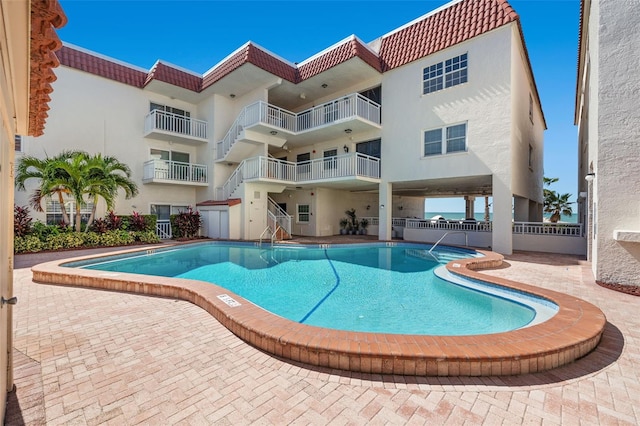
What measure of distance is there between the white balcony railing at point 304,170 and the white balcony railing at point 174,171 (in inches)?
65.6

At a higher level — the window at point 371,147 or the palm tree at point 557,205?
the window at point 371,147

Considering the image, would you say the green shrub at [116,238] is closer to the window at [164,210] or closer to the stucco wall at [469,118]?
the window at [164,210]

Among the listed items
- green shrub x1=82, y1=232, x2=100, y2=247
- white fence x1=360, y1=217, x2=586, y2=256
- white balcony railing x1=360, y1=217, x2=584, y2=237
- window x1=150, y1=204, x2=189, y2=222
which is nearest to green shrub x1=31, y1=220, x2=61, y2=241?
green shrub x1=82, y1=232, x2=100, y2=247

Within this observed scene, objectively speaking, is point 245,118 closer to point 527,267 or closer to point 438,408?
point 527,267

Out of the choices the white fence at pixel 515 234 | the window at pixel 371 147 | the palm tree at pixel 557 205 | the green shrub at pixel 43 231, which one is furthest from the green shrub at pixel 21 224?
the palm tree at pixel 557 205

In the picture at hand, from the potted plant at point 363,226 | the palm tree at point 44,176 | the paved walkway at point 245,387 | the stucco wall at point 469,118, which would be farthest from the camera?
the potted plant at point 363,226

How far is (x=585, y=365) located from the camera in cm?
332

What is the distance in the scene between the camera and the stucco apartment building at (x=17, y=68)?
6.20ft

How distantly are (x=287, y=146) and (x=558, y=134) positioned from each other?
2183 cm

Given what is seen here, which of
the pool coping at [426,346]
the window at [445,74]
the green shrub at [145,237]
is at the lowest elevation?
the pool coping at [426,346]

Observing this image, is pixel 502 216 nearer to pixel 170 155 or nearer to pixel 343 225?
pixel 343 225

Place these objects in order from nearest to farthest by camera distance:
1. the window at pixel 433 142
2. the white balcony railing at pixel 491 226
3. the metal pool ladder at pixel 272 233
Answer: the white balcony railing at pixel 491 226
the window at pixel 433 142
the metal pool ladder at pixel 272 233

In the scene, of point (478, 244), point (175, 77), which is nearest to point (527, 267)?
point (478, 244)

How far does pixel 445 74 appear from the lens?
42.4 ft
